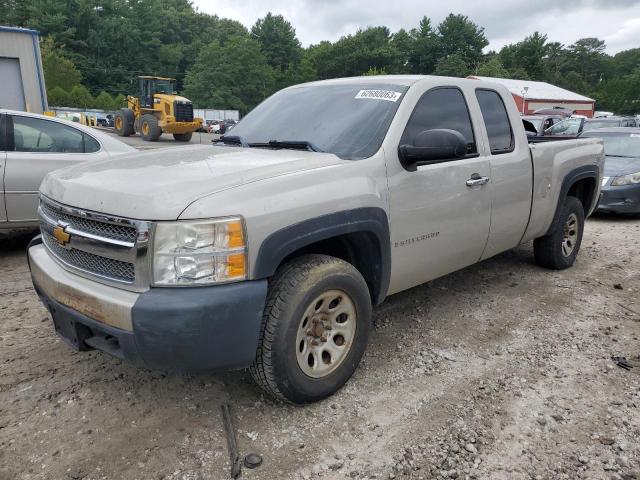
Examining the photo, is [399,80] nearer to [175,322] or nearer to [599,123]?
[175,322]

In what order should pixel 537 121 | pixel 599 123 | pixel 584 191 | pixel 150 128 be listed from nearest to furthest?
pixel 584 191 < pixel 537 121 < pixel 599 123 < pixel 150 128

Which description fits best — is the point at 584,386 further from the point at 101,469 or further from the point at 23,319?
the point at 23,319

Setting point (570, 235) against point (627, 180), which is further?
point (627, 180)

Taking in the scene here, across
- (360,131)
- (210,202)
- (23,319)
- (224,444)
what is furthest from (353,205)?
(23,319)

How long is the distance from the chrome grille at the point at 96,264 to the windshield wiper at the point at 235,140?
1438 millimetres

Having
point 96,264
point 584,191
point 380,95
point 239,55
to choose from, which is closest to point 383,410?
point 96,264

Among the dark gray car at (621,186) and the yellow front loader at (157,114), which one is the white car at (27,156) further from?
the yellow front loader at (157,114)

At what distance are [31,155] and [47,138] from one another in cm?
30

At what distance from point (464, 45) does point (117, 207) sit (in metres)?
100.0

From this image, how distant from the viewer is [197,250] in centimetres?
229

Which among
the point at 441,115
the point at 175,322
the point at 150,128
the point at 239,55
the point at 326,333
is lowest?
the point at 150,128

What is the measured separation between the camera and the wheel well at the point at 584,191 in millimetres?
5488

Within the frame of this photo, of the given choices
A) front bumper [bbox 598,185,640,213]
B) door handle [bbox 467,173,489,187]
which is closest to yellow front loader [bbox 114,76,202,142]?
front bumper [bbox 598,185,640,213]

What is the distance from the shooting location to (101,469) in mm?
2338
